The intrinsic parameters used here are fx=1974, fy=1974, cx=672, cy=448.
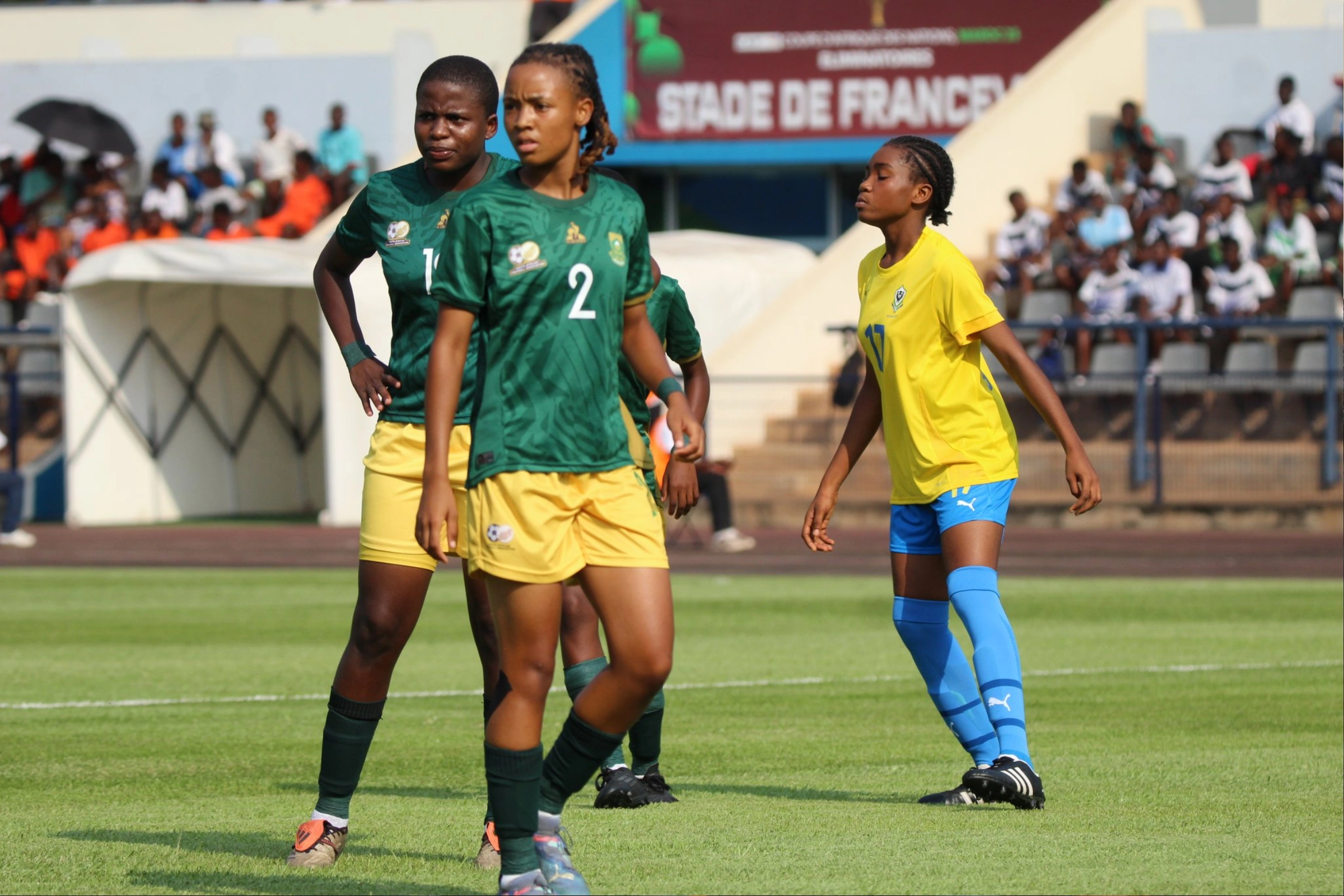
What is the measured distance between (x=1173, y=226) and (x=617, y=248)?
68.8ft

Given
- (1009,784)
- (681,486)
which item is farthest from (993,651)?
(681,486)

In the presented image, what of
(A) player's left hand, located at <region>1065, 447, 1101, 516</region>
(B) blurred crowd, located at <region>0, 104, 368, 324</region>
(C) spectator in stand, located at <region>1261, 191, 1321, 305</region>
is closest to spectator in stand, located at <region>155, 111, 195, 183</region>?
(B) blurred crowd, located at <region>0, 104, 368, 324</region>

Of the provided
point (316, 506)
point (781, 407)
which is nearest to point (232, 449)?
point (316, 506)

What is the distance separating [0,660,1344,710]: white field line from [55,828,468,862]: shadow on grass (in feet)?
11.4

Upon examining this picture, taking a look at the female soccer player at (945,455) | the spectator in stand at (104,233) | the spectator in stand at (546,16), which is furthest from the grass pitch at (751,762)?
the spectator in stand at (546,16)

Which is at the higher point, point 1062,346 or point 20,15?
point 20,15

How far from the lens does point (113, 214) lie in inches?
1155

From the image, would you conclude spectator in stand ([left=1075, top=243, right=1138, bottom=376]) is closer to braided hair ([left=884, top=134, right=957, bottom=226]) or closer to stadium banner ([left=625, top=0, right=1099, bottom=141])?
stadium banner ([left=625, top=0, right=1099, bottom=141])

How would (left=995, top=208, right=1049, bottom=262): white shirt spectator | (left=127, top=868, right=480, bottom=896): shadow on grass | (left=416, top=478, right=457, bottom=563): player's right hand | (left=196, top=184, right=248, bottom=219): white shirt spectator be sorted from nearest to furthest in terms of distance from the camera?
(left=416, top=478, right=457, bottom=563): player's right hand < (left=127, top=868, right=480, bottom=896): shadow on grass < (left=995, top=208, right=1049, bottom=262): white shirt spectator < (left=196, top=184, right=248, bottom=219): white shirt spectator

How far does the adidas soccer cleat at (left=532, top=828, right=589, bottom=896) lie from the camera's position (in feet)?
15.6

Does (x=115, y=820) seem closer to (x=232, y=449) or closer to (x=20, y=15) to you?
(x=232, y=449)

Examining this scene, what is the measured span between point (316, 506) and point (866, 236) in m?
8.98

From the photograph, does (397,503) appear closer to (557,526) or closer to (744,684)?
(557,526)

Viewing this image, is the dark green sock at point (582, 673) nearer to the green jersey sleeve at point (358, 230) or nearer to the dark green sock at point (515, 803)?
the green jersey sleeve at point (358, 230)
